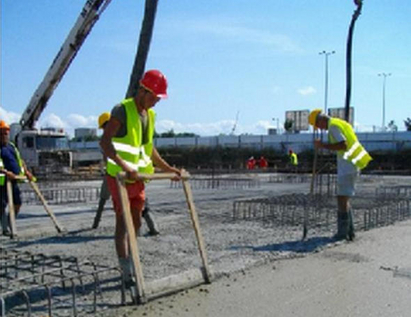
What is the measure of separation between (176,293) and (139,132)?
147 centimetres

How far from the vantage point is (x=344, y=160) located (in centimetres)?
718

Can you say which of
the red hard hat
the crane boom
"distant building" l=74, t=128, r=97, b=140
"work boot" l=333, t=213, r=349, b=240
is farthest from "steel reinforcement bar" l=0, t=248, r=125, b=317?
"distant building" l=74, t=128, r=97, b=140

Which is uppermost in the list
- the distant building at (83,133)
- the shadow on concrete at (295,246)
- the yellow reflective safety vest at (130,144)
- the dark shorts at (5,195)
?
the distant building at (83,133)

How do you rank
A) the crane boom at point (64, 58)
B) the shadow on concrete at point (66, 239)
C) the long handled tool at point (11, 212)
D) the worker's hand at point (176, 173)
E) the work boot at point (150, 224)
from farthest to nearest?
the crane boom at point (64, 58)
the work boot at point (150, 224)
the long handled tool at point (11, 212)
the shadow on concrete at point (66, 239)
the worker's hand at point (176, 173)

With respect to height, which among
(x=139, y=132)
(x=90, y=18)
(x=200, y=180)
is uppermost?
(x=90, y=18)

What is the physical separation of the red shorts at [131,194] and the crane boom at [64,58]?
18.7 metres

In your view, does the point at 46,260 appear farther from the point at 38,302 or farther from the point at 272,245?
the point at 272,245

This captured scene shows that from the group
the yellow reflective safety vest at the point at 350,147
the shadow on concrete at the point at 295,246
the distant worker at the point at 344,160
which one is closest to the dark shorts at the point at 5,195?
the shadow on concrete at the point at 295,246

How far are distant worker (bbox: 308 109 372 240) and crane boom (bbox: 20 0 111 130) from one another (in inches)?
668

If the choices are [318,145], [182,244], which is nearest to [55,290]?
[182,244]

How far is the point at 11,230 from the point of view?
7254 mm

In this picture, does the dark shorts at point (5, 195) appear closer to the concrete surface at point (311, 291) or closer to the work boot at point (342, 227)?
the concrete surface at point (311, 291)

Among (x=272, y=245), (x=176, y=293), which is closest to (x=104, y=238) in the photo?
(x=272, y=245)

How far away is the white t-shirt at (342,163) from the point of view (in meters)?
7.04
